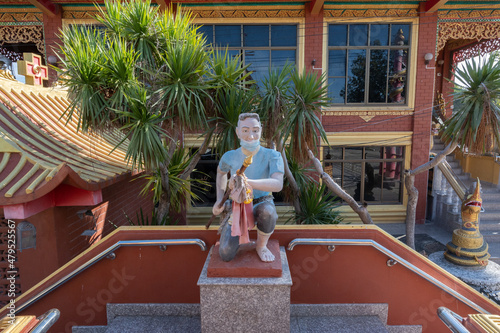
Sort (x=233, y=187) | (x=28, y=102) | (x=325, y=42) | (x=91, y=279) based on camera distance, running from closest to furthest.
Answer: (x=233, y=187)
(x=91, y=279)
(x=28, y=102)
(x=325, y=42)

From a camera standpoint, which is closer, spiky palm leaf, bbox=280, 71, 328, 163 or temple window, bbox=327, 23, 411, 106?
spiky palm leaf, bbox=280, 71, 328, 163

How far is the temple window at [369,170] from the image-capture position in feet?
30.9

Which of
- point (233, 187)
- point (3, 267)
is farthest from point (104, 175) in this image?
point (233, 187)

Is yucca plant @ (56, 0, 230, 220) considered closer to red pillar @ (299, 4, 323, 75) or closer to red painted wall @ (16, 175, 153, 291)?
red painted wall @ (16, 175, 153, 291)

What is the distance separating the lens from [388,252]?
3510 mm

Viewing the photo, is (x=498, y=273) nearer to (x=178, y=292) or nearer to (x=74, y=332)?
(x=178, y=292)

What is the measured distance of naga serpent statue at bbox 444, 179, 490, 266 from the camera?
607 centimetres

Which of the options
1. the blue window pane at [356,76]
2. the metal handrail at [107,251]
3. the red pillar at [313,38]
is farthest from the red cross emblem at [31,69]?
the blue window pane at [356,76]

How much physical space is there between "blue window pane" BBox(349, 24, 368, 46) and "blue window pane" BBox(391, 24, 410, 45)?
823 millimetres

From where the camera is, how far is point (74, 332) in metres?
3.65

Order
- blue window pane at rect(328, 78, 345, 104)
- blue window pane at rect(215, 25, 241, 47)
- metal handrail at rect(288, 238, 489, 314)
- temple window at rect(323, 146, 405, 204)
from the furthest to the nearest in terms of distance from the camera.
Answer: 1. temple window at rect(323, 146, 405, 204)
2. blue window pane at rect(328, 78, 345, 104)
3. blue window pane at rect(215, 25, 241, 47)
4. metal handrail at rect(288, 238, 489, 314)

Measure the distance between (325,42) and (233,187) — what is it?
7660mm

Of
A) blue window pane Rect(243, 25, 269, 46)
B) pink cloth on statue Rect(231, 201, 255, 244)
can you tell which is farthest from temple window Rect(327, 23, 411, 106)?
pink cloth on statue Rect(231, 201, 255, 244)

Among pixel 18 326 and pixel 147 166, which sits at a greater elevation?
pixel 147 166
